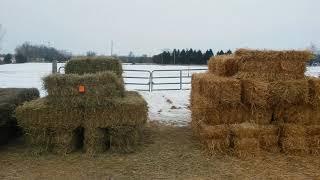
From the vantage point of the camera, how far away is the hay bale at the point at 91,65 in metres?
10.9

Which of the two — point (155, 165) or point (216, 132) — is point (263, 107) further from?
point (155, 165)

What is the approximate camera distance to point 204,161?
7.75 meters

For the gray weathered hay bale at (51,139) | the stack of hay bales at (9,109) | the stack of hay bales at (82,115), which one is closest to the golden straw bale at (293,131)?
the stack of hay bales at (82,115)

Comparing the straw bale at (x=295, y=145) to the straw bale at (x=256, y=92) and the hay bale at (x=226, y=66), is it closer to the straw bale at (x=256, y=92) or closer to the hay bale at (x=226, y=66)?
the straw bale at (x=256, y=92)

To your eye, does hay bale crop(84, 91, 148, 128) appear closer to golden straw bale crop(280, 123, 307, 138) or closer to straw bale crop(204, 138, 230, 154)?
straw bale crop(204, 138, 230, 154)

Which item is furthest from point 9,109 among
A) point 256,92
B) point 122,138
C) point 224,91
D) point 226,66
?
point 256,92

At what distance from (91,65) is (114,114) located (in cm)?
320

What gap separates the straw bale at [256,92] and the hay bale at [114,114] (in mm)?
1858

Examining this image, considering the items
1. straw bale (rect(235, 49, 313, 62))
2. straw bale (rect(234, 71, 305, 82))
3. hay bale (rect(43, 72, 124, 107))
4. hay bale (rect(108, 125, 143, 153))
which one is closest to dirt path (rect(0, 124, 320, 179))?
hay bale (rect(108, 125, 143, 153))

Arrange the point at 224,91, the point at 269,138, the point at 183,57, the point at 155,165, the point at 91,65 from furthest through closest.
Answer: the point at 183,57, the point at 91,65, the point at 269,138, the point at 224,91, the point at 155,165

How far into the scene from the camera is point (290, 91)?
8.15 meters

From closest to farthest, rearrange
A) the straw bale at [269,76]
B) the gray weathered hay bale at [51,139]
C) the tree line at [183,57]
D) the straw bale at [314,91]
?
1. the gray weathered hay bale at [51,139]
2. the straw bale at [314,91]
3. the straw bale at [269,76]
4. the tree line at [183,57]

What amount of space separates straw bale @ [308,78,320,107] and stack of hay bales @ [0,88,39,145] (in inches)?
211

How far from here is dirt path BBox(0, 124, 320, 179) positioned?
7.01 metres
